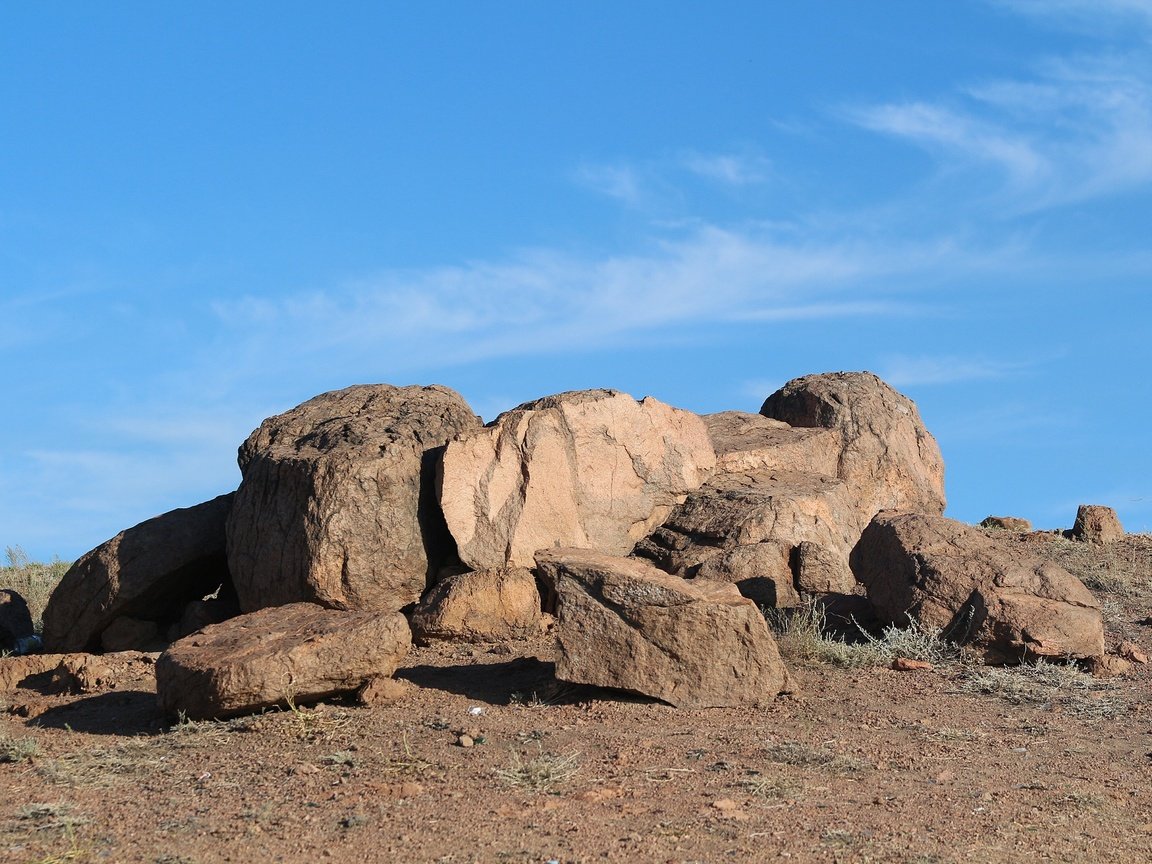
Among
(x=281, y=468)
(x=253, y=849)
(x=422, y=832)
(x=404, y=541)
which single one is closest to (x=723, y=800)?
(x=422, y=832)

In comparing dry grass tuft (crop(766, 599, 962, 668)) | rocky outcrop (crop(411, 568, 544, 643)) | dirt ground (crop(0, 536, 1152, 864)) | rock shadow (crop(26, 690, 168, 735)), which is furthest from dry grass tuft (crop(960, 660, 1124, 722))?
rock shadow (crop(26, 690, 168, 735))

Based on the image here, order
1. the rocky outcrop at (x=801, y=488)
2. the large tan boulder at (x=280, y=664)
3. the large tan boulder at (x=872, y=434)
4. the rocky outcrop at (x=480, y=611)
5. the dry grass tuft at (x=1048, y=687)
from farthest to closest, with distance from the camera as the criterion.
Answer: the large tan boulder at (x=872, y=434) → the rocky outcrop at (x=801, y=488) → the rocky outcrop at (x=480, y=611) → the dry grass tuft at (x=1048, y=687) → the large tan boulder at (x=280, y=664)

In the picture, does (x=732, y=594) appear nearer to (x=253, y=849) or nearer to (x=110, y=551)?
(x=253, y=849)

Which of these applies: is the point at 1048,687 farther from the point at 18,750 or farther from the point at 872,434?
the point at 18,750

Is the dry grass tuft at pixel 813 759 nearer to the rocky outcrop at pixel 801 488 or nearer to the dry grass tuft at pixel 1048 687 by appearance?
the dry grass tuft at pixel 1048 687

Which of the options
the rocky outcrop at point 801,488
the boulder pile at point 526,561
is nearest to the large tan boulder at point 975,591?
the boulder pile at point 526,561

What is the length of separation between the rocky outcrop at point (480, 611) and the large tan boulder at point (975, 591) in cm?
252

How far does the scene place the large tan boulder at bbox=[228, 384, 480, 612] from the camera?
10.1 meters

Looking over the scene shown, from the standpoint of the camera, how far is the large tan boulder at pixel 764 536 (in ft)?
35.0

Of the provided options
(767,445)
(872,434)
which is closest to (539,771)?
(767,445)

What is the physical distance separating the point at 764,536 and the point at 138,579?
5074 millimetres

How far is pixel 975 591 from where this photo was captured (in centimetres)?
945

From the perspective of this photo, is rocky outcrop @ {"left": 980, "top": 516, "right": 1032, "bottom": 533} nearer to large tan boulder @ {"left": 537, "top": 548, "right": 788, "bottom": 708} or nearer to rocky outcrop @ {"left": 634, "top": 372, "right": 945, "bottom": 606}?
rocky outcrop @ {"left": 634, "top": 372, "right": 945, "bottom": 606}

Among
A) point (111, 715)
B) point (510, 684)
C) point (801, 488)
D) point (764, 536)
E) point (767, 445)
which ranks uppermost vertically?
point (767, 445)
